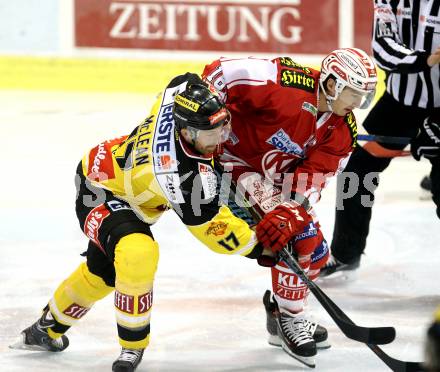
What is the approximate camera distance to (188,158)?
2.85m

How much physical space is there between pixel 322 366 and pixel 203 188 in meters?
0.75

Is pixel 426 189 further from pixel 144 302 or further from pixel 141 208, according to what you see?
pixel 144 302

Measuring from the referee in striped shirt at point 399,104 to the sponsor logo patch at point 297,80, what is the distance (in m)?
0.61

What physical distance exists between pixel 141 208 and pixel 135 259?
10.2 inches

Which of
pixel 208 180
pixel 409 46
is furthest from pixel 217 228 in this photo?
pixel 409 46

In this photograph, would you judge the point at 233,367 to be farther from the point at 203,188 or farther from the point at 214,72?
the point at 214,72

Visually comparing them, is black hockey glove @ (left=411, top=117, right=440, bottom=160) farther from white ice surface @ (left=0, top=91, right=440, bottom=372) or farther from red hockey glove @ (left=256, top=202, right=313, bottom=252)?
red hockey glove @ (left=256, top=202, right=313, bottom=252)

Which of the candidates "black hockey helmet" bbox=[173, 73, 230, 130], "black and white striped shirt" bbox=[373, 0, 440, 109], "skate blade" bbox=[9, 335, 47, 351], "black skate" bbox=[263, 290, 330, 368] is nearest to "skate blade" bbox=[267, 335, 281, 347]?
"black skate" bbox=[263, 290, 330, 368]

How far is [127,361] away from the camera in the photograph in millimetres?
3025

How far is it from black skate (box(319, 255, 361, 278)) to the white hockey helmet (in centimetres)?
99

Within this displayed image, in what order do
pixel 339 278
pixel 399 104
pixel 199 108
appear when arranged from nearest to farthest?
pixel 199 108
pixel 399 104
pixel 339 278

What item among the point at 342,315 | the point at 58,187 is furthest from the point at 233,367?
the point at 58,187

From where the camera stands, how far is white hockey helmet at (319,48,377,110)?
3197 millimetres

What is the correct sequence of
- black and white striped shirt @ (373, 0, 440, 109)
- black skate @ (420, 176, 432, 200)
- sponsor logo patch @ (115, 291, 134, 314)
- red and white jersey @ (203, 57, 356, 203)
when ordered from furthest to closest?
black skate @ (420, 176, 432, 200), black and white striped shirt @ (373, 0, 440, 109), red and white jersey @ (203, 57, 356, 203), sponsor logo patch @ (115, 291, 134, 314)
